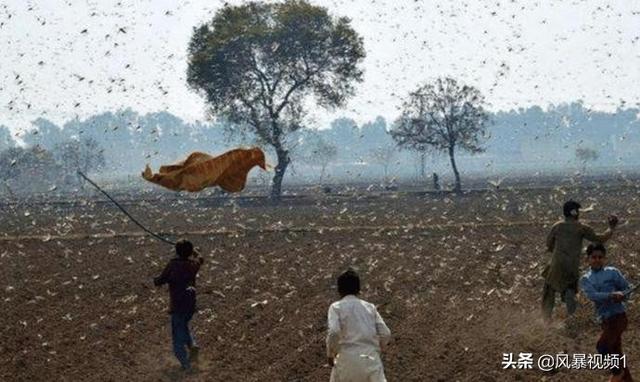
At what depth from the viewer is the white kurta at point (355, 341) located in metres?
6.54

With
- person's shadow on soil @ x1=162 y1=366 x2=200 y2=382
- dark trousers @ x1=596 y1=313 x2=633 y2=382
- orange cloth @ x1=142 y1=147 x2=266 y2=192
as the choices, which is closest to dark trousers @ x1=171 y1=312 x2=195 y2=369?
person's shadow on soil @ x1=162 y1=366 x2=200 y2=382

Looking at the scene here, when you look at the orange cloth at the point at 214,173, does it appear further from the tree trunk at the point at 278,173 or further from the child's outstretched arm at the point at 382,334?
the tree trunk at the point at 278,173

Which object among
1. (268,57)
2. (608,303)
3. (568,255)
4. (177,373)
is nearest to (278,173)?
(268,57)

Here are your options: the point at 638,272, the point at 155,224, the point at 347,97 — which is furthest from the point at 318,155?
the point at 638,272

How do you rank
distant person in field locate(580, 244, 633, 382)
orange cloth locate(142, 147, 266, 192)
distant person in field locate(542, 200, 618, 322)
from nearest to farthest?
distant person in field locate(580, 244, 633, 382) < orange cloth locate(142, 147, 266, 192) < distant person in field locate(542, 200, 618, 322)

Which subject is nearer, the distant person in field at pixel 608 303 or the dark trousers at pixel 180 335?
the distant person in field at pixel 608 303

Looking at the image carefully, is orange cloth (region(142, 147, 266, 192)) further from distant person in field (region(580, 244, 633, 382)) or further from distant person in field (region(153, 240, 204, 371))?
distant person in field (region(580, 244, 633, 382))

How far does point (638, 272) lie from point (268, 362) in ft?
31.1

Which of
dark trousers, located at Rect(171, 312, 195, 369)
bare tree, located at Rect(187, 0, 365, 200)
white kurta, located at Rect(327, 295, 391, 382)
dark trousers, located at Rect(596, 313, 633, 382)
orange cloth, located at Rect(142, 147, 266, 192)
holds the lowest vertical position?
dark trousers, located at Rect(171, 312, 195, 369)

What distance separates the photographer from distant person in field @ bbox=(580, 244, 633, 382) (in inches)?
342

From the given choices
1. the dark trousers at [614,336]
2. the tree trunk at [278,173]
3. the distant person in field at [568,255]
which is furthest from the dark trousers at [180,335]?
the tree trunk at [278,173]

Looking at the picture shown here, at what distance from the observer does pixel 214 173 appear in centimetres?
1111

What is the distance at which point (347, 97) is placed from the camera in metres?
58.8

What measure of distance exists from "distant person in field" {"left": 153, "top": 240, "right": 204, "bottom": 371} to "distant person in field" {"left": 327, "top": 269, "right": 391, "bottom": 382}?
4.53 metres
